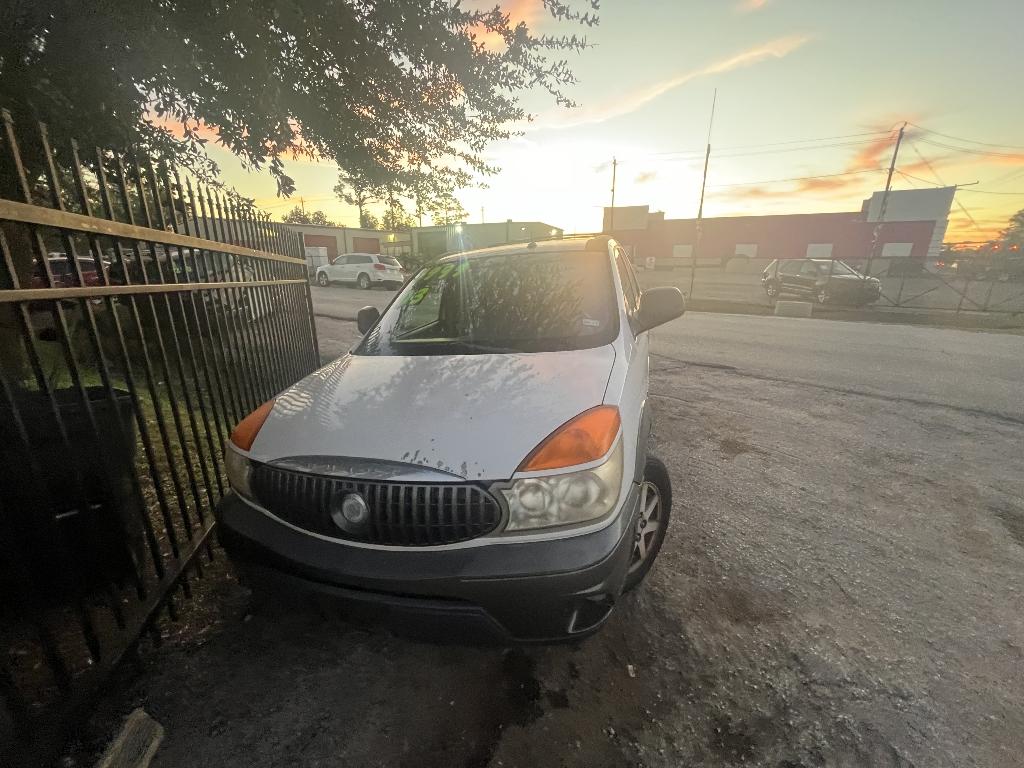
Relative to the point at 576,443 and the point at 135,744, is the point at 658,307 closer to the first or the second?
the point at 576,443

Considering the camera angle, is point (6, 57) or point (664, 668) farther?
point (6, 57)

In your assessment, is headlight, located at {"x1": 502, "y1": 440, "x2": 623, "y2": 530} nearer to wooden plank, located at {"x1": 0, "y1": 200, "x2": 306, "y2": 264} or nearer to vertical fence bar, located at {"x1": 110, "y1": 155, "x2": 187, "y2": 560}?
vertical fence bar, located at {"x1": 110, "y1": 155, "x2": 187, "y2": 560}

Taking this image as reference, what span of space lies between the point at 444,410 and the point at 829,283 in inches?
717

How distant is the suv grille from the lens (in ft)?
4.97

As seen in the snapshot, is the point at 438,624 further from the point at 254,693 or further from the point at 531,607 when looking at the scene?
the point at 254,693

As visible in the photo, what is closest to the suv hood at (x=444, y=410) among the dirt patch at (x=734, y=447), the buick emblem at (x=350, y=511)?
the buick emblem at (x=350, y=511)

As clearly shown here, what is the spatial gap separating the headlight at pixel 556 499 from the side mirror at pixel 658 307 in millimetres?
1520

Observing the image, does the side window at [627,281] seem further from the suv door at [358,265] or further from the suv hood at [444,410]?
the suv door at [358,265]

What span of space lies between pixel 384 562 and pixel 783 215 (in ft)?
161

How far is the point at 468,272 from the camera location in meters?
3.07

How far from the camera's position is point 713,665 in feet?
6.16

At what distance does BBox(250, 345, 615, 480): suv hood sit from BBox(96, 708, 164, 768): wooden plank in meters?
0.95

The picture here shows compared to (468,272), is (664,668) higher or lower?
lower

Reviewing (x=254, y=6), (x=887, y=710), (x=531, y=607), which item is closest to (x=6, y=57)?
(x=254, y=6)
